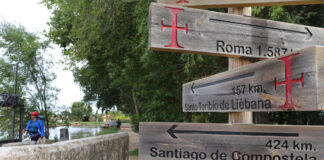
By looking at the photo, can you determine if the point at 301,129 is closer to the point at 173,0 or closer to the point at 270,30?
the point at 270,30

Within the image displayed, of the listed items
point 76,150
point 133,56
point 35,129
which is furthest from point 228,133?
point 35,129

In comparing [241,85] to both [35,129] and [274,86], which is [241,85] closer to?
[274,86]

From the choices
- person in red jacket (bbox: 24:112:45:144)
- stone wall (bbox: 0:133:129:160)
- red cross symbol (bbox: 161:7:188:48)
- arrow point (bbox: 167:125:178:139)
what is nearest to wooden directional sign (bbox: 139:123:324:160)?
arrow point (bbox: 167:125:178:139)

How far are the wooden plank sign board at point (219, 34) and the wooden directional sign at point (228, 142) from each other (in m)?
0.58

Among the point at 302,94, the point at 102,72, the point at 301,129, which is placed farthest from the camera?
the point at 102,72

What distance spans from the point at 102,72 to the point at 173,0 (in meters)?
11.0

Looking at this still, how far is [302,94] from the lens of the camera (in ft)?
4.42

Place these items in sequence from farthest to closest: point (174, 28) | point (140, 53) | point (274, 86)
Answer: point (140, 53)
point (174, 28)
point (274, 86)

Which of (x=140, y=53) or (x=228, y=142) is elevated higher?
(x=140, y=53)

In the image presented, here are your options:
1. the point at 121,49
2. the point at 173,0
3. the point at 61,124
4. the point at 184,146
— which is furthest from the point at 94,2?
the point at 61,124

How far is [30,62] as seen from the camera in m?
17.3

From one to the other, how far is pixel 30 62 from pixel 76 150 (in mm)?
15035

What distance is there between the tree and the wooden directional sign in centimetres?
1683

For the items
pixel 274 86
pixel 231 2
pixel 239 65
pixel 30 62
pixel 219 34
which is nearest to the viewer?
pixel 274 86
